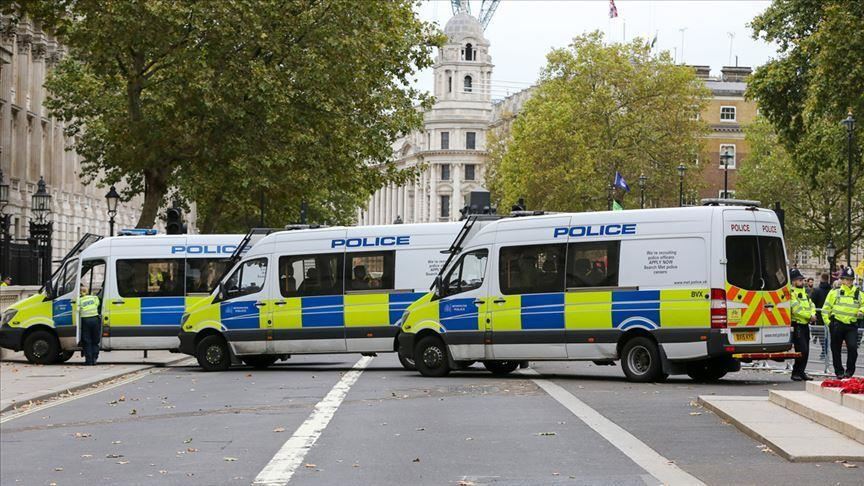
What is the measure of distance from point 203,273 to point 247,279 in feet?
9.85

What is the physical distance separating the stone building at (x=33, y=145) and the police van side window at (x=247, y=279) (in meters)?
27.2

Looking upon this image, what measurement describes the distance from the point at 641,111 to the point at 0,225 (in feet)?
188

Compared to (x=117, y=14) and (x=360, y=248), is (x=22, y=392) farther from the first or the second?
Result: (x=117, y=14)

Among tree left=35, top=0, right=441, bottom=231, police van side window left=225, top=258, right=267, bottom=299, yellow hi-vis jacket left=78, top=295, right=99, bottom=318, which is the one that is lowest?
yellow hi-vis jacket left=78, top=295, right=99, bottom=318

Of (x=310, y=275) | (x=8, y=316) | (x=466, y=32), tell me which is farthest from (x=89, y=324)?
(x=466, y=32)

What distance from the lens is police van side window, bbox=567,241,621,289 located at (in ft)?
75.6

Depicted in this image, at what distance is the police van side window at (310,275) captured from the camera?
90.0ft

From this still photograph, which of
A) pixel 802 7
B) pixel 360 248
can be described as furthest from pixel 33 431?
pixel 802 7

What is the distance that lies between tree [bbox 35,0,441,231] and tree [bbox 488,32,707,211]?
143 ft

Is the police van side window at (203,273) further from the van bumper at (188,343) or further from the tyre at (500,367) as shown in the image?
the tyre at (500,367)

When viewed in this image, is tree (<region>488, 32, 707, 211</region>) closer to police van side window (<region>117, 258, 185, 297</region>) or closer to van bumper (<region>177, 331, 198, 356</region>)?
police van side window (<region>117, 258, 185, 297</region>)

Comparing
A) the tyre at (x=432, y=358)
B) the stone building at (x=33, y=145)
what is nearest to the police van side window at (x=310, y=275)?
the tyre at (x=432, y=358)

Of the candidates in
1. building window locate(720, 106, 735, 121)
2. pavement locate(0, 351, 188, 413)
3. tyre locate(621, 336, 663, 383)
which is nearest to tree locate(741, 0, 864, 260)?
Result: pavement locate(0, 351, 188, 413)

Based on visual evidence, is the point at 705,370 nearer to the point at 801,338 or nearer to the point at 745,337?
the point at 745,337
